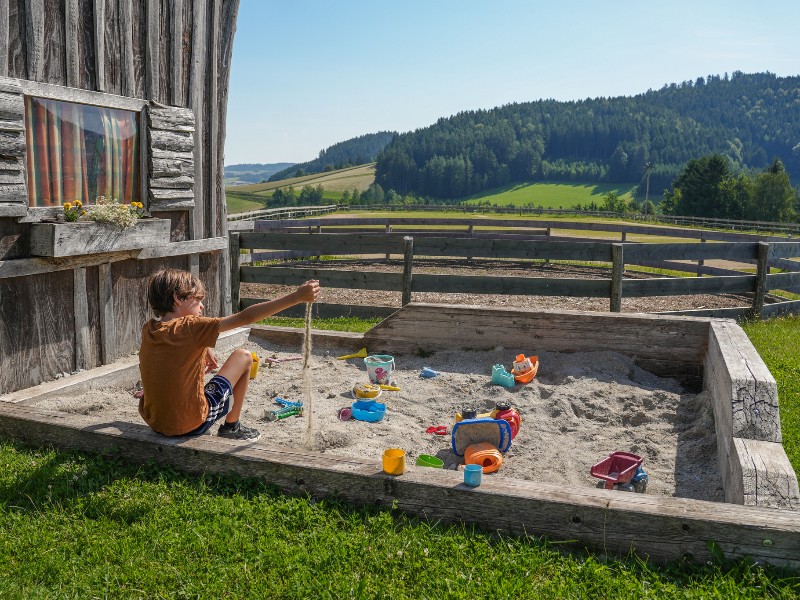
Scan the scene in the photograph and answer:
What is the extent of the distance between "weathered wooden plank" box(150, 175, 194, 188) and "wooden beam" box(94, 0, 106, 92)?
0.93 metres

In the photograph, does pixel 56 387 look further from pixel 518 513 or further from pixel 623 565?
pixel 623 565

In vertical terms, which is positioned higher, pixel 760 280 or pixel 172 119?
pixel 172 119

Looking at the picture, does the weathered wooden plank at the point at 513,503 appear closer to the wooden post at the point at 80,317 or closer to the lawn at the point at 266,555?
the lawn at the point at 266,555

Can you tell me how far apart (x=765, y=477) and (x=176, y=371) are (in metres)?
2.75

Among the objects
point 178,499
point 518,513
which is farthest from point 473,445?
point 178,499

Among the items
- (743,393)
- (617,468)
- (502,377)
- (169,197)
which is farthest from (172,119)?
(743,393)

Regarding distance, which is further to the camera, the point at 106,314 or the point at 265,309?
the point at 106,314

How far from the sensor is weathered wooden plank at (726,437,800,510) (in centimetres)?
284

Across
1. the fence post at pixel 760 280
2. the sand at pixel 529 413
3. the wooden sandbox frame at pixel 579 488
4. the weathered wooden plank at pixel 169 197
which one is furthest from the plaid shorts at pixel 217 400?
the fence post at pixel 760 280

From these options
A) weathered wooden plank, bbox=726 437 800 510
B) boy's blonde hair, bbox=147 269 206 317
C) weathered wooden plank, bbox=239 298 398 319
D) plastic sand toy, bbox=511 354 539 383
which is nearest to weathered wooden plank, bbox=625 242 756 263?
weathered wooden plank, bbox=239 298 398 319

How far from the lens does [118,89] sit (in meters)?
5.65

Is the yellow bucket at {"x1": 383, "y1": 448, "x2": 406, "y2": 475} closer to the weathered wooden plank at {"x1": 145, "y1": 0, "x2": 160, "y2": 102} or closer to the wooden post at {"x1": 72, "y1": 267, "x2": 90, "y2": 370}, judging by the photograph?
the wooden post at {"x1": 72, "y1": 267, "x2": 90, "y2": 370}

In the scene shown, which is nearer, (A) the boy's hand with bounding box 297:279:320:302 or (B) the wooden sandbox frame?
(B) the wooden sandbox frame

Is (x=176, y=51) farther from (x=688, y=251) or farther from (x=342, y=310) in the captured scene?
(x=688, y=251)
